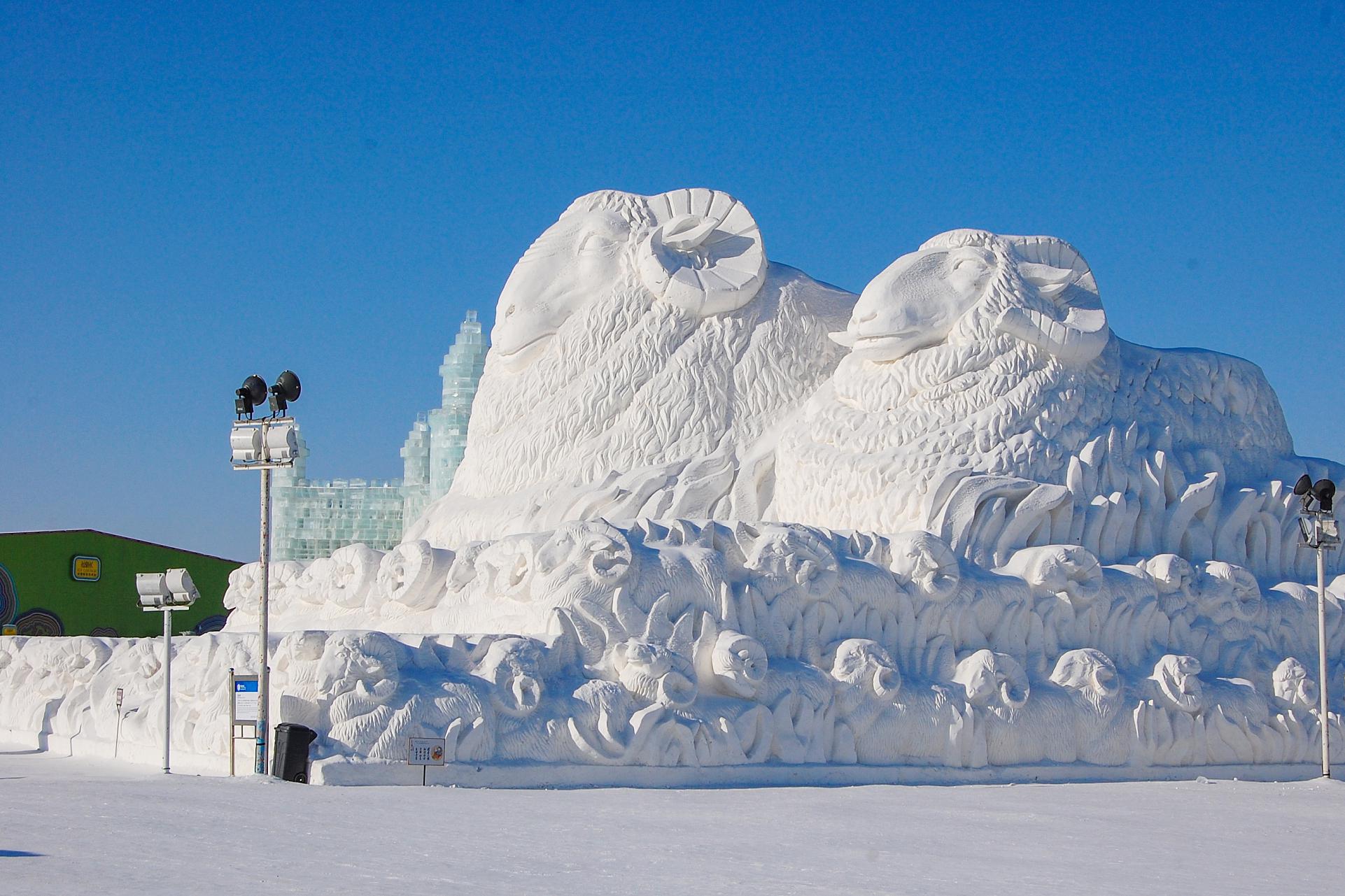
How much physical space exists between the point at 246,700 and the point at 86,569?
1497 centimetres

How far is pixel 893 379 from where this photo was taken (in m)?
13.5

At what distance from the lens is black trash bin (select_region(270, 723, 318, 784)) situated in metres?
9.25

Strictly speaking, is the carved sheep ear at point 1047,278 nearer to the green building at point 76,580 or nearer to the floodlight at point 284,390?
the floodlight at point 284,390

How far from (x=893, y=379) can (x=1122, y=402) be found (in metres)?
2.15

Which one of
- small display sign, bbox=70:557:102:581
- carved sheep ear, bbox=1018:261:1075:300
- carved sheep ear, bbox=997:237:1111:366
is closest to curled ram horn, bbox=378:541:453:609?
carved sheep ear, bbox=997:237:1111:366

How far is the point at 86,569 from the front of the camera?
23.1 m

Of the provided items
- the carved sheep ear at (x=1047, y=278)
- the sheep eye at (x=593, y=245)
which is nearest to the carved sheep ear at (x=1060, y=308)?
the carved sheep ear at (x=1047, y=278)

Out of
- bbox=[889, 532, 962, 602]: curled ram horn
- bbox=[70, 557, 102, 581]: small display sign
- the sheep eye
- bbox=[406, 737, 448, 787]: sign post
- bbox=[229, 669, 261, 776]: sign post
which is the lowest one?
bbox=[406, 737, 448, 787]: sign post

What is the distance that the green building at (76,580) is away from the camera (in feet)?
72.7

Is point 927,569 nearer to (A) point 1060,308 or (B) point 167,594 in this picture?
(A) point 1060,308

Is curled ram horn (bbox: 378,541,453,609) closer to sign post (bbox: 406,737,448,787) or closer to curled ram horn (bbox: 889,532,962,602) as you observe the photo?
sign post (bbox: 406,737,448,787)

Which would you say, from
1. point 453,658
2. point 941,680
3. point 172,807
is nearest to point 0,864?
point 172,807

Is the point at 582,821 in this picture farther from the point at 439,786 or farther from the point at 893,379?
the point at 893,379

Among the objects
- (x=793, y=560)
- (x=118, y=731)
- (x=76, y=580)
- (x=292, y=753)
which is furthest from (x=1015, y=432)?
(x=76, y=580)
